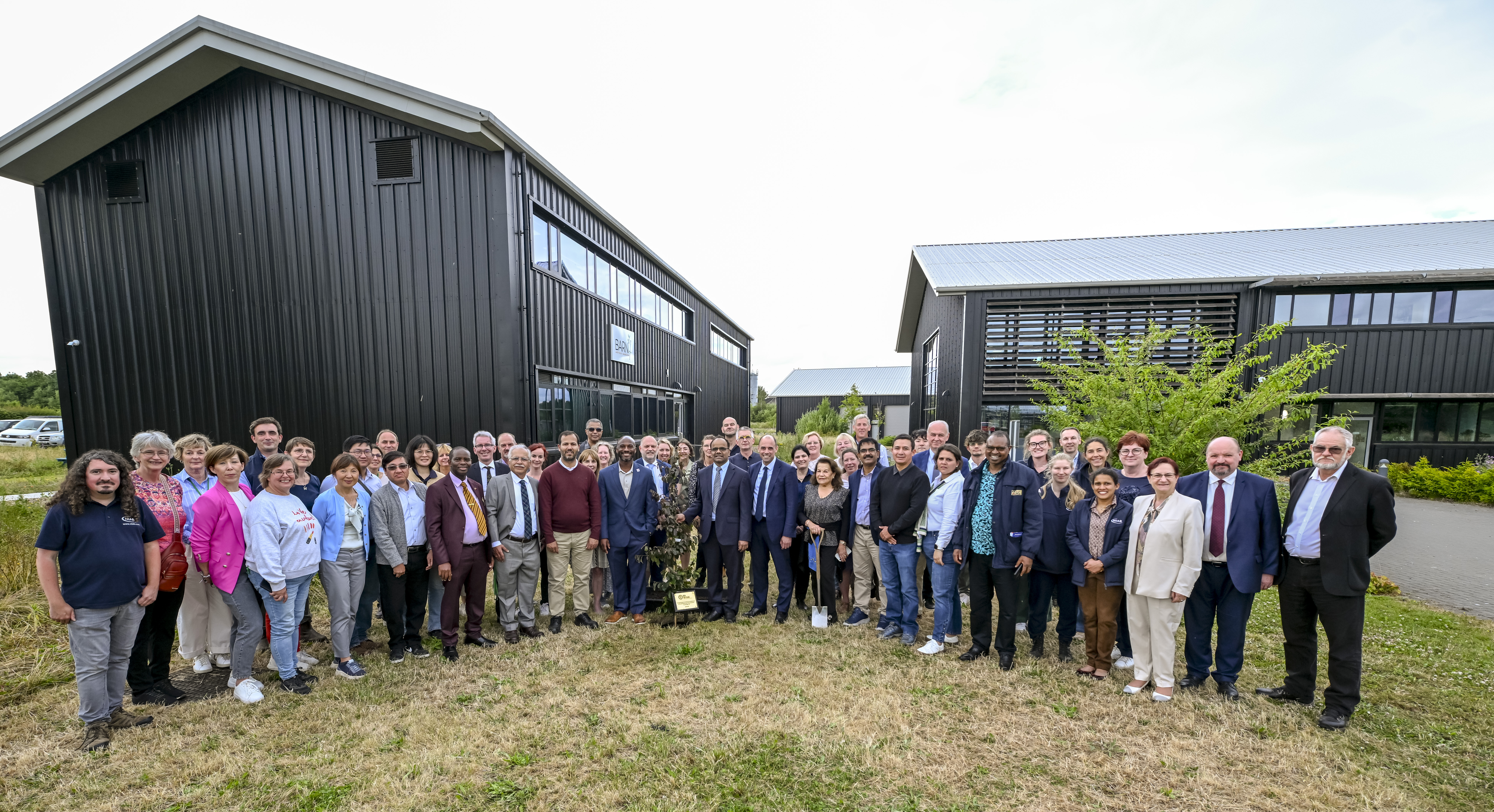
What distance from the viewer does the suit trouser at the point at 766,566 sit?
19.1 feet

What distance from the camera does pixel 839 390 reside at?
143ft

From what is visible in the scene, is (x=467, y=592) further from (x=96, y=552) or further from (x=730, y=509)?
(x=730, y=509)

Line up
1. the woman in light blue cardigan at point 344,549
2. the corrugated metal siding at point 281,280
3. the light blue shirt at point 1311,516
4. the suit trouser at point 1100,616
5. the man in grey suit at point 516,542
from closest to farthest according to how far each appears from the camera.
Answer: the light blue shirt at point 1311,516 → the woman in light blue cardigan at point 344,549 → the suit trouser at point 1100,616 → the man in grey suit at point 516,542 → the corrugated metal siding at point 281,280

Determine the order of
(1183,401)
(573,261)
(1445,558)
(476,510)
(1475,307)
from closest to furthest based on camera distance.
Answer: (476,510)
(1445,558)
(1183,401)
(573,261)
(1475,307)

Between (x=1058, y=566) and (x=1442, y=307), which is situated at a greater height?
(x=1442, y=307)

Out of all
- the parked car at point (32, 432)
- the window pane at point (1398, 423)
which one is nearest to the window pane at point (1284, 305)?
the window pane at point (1398, 423)

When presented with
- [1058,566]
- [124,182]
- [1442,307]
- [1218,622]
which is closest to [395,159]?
[124,182]

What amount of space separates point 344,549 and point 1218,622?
261 inches

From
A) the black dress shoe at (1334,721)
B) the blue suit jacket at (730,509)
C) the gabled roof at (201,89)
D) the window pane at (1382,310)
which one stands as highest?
the gabled roof at (201,89)

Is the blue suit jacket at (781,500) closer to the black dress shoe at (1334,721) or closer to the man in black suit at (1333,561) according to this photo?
the man in black suit at (1333,561)

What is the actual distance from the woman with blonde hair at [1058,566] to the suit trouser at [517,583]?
4542mm

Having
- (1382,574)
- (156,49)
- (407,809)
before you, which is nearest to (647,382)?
(156,49)

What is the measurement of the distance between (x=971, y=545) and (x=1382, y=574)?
267 inches

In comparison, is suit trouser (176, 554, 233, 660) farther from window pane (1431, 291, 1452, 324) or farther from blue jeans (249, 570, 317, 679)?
window pane (1431, 291, 1452, 324)
